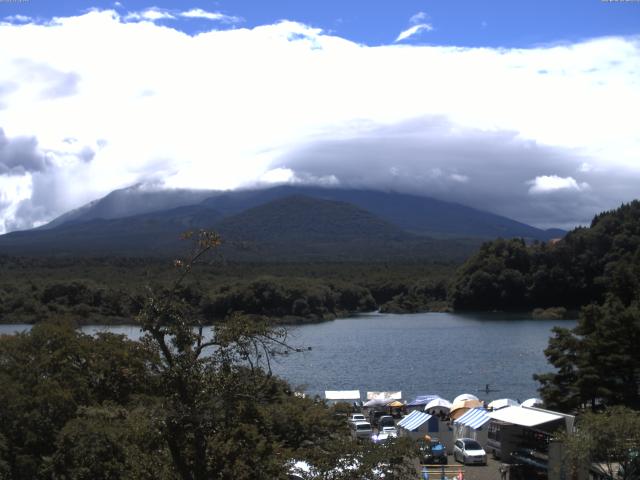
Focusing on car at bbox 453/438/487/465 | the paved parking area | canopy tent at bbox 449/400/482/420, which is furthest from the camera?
canopy tent at bbox 449/400/482/420

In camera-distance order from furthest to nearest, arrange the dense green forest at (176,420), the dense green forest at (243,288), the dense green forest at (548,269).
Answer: the dense green forest at (548,269) → the dense green forest at (243,288) → the dense green forest at (176,420)

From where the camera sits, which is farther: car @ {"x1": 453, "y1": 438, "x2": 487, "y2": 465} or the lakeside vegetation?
car @ {"x1": 453, "y1": 438, "x2": 487, "y2": 465}

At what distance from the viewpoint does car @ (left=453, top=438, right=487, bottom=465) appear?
21844 mm

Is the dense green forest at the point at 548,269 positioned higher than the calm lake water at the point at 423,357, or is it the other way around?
the dense green forest at the point at 548,269

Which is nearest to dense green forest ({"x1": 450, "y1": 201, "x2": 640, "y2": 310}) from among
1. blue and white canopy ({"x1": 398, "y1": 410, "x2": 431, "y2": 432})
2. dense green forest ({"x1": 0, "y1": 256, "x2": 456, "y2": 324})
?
dense green forest ({"x1": 0, "y1": 256, "x2": 456, "y2": 324})

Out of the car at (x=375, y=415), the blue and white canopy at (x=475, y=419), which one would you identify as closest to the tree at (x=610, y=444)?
the blue and white canopy at (x=475, y=419)

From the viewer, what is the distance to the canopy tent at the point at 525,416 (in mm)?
19109

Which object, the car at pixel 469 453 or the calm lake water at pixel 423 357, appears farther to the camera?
the calm lake water at pixel 423 357

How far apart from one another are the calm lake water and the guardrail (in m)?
7.22

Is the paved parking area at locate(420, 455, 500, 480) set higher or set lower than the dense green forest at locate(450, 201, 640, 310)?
lower

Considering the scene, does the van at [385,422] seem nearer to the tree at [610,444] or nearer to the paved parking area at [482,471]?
the paved parking area at [482,471]

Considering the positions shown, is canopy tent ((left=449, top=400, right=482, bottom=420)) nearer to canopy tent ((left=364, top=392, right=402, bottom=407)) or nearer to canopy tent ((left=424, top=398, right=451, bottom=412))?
canopy tent ((left=424, top=398, right=451, bottom=412))

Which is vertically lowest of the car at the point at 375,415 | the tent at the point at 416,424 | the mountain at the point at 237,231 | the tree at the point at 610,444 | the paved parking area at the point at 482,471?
the car at the point at 375,415

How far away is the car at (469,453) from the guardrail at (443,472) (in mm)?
419
